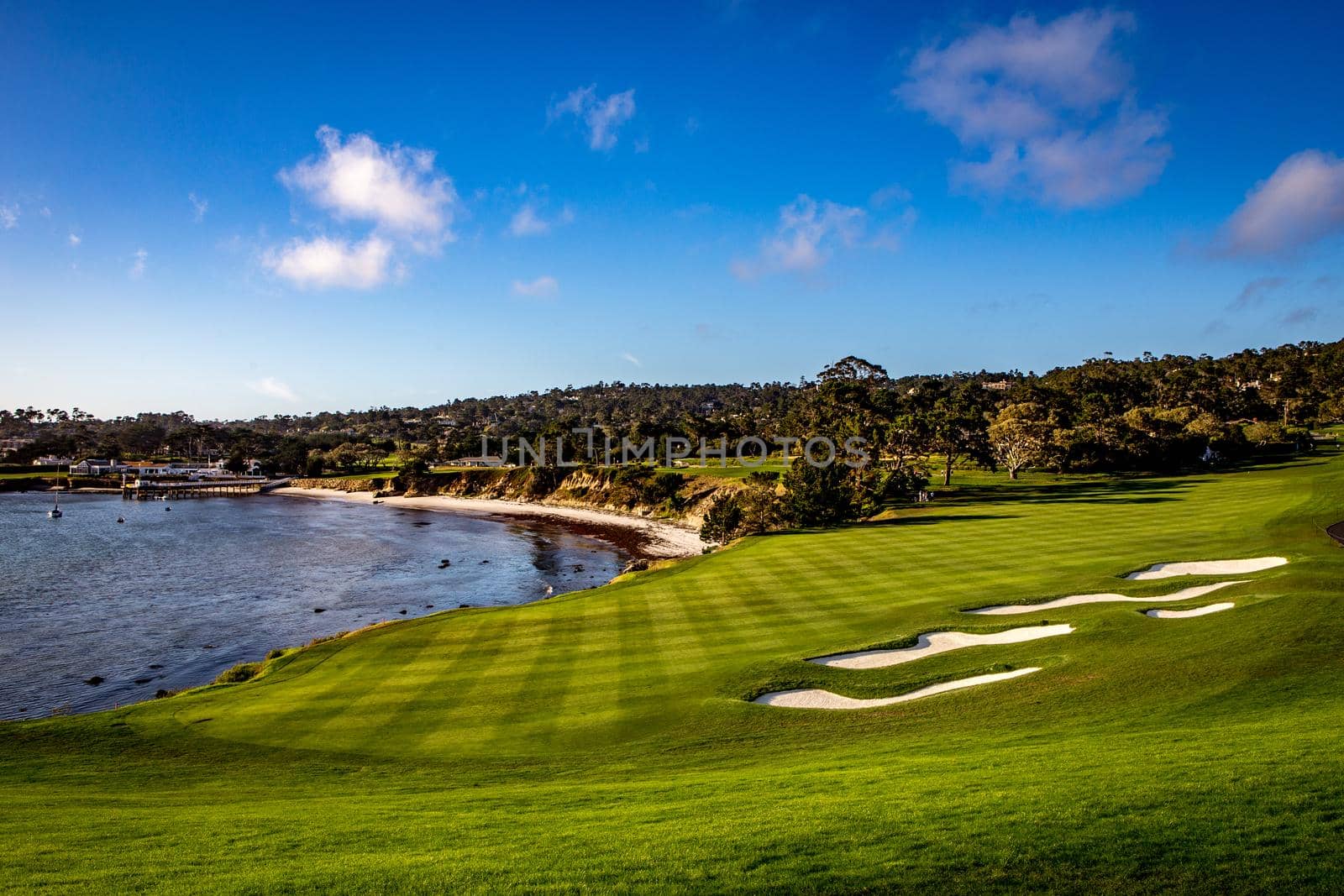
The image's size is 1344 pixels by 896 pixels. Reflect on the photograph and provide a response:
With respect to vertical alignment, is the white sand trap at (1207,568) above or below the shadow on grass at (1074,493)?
below

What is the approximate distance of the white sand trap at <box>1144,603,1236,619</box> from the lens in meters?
21.7

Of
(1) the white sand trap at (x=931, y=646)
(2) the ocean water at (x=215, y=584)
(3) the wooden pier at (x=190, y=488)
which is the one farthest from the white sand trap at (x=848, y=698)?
(3) the wooden pier at (x=190, y=488)

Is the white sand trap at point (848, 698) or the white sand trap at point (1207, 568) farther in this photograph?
the white sand trap at point (1207, 568)

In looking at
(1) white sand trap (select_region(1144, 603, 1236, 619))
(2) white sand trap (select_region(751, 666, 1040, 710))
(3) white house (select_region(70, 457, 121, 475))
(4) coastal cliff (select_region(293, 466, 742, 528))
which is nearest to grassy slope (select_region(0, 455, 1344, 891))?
(2) white sand trap (select_region(751, 666, 1040, 710))

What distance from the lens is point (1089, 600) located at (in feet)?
81.6

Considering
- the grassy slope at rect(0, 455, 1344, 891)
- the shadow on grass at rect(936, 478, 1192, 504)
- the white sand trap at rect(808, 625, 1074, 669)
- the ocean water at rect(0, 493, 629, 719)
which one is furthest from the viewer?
the shadow on grass at rect(936, 478, 1192, 504)

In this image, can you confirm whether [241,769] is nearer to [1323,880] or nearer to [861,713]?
[861,713]

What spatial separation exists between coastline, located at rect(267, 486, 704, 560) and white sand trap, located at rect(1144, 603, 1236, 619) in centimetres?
3717

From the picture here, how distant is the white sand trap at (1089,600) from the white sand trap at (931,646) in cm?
227

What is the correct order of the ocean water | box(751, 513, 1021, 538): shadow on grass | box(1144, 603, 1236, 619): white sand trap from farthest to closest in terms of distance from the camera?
1. box(751, 513, 1021, 538): shadow on grass
2. the ocean water
3. box(1144, 603, 1236, 619): white sand trap

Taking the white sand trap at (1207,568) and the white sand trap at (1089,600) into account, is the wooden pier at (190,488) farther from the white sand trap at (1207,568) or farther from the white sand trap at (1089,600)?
the white sand trap at (1207,568)

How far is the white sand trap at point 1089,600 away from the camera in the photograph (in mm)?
24172

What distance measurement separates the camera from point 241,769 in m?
15.4

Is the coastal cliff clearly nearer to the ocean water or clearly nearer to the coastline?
the coastline
